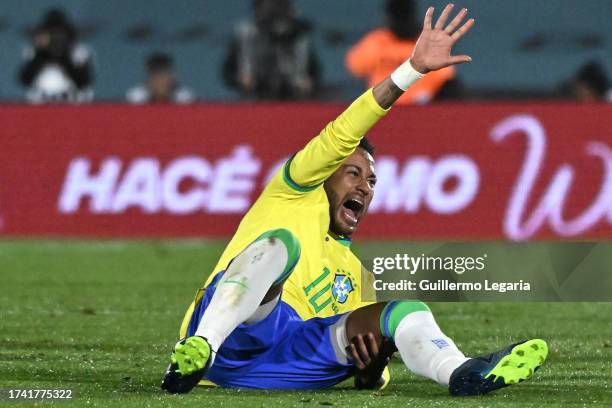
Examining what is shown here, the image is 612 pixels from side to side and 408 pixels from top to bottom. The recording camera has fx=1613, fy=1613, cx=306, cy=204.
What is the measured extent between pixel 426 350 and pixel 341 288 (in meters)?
0.69

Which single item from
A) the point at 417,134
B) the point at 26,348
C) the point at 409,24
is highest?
the point at 409,24

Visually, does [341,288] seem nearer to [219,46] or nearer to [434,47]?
[434,47]

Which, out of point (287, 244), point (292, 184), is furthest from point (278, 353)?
point (292, 184)

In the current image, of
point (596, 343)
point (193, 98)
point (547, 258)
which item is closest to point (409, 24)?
point (193, 98)

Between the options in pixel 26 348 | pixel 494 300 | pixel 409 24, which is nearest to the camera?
pixel 26 348

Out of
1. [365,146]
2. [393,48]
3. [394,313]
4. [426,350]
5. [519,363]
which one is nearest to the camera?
[519,363]

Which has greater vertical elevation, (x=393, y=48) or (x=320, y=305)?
(x=393, y=48)

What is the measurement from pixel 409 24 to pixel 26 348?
7975mm

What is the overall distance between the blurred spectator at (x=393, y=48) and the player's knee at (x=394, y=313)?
9043mm

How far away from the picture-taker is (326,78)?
17.2 metres

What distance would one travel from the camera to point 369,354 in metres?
6.09

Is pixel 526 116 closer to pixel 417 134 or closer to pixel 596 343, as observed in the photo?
pixel 417 134

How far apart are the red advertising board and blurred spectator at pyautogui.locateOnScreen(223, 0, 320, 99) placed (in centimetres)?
129

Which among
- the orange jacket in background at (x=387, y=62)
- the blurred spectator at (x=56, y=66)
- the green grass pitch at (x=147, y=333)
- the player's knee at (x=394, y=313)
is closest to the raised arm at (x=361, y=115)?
the player's knee at (x=394, y=313)
